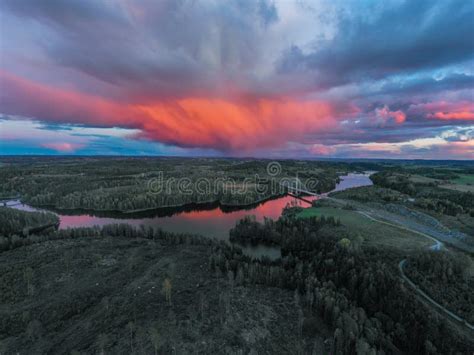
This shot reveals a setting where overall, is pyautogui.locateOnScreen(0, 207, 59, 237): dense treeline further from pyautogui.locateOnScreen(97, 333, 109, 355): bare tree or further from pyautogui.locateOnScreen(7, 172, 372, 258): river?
pyautogui.locateOnScreen(97, 333, 109, 355): bare tree

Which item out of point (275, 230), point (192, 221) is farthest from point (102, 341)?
point (192, 221)

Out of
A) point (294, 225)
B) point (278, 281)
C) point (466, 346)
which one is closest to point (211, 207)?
point (294, 225)

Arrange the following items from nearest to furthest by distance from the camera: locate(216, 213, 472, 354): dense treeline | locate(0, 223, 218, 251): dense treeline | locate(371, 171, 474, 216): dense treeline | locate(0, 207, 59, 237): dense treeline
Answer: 1. locate(216, 213, 472, 354): dense treeline
2. locate(0, 223, 218, 251): dense treeline
3. locate(0, 207, 59, 237): dense treeline
4. locate(371, 171, 474, 216): dense treeline

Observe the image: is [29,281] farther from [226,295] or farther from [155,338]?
[226,295]

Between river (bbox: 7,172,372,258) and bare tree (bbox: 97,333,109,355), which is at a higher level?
bare tree (bbox: 97,333,109,355)

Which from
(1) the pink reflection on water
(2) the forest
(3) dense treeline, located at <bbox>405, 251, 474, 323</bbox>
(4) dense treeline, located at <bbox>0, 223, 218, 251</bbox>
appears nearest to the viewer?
(2) the forest

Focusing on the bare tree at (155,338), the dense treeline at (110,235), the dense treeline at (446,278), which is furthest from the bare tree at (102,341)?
the dense treeline at (446,278)

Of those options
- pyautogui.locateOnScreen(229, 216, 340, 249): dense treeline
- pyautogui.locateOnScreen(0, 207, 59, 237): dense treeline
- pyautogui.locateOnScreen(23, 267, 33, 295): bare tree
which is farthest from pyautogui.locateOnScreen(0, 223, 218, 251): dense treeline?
pyautogui.locateOnScreen(23, 267, 33, 295): bare tree
